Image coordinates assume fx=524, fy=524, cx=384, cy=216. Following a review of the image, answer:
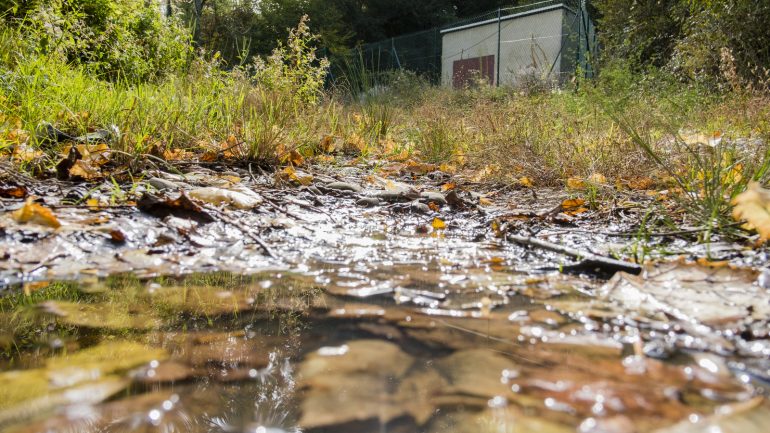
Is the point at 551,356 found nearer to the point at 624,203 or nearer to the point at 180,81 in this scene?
the point at 624,203

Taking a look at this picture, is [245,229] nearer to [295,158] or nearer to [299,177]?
[299,177]

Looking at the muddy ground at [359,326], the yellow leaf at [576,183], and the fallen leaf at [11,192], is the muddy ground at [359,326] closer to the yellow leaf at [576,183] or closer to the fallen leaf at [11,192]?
the fallen leaf at [11,192]

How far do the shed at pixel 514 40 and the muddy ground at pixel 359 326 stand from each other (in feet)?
38.4

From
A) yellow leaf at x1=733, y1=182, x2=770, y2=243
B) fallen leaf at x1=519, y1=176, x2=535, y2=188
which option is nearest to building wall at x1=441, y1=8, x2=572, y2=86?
fallen leaf at x1=519, y1=176, x2=535, y2=188

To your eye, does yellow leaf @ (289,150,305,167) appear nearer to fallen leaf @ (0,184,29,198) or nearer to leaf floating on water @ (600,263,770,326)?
fallen leaf @ (0,184,29,198)

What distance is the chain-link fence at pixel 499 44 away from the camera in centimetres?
1356

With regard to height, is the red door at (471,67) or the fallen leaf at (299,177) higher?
the red door at (471,67)

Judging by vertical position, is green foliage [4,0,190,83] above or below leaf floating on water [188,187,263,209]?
above

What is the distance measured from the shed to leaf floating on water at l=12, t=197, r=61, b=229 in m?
11.9

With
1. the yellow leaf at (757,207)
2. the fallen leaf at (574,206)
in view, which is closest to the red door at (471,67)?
the fallen leaf at (574,206)

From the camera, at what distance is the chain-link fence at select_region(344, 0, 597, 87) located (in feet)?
44.5

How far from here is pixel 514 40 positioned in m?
15.1

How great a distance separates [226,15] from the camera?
2180 centimetres

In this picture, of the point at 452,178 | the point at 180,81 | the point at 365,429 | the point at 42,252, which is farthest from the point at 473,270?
the point at 180,81
